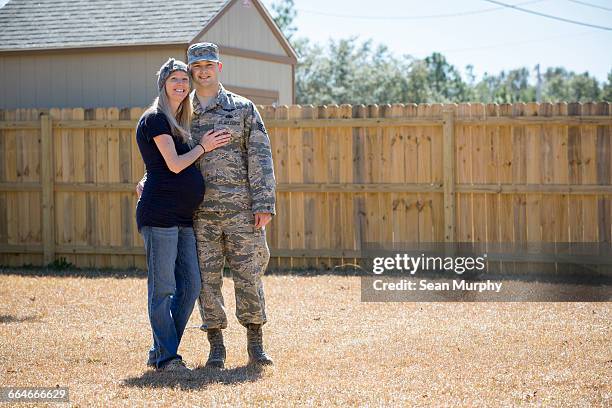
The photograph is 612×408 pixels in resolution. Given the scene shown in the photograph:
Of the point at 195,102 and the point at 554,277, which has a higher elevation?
the point at 195,102

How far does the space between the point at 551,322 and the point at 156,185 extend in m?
3.85

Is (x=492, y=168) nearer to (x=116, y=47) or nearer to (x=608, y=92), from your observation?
(x=116, y=47)

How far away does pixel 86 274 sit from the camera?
12.2 m

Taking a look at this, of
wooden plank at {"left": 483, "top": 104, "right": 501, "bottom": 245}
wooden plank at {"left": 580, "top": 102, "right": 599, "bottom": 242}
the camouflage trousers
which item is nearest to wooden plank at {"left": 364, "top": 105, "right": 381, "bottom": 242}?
wooden plank at {"left": 483, "top": 104, "right": 501, "bottom": 245}

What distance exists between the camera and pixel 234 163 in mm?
6445

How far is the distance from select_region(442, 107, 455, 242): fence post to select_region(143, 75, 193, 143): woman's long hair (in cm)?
571

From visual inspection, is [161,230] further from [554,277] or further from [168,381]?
[554,277]

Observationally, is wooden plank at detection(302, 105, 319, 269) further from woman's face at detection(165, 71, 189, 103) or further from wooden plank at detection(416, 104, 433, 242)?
woman's face at detection(165, 71, 189, 103)

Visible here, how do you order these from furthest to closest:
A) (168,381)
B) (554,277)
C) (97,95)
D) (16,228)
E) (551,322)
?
1. (97,95)
2. (16,228)
3. (554,277)
4. (551,322)
5. (168,381)

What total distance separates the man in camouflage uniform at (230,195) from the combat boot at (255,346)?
3 cm

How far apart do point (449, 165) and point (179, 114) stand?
19.0 feet

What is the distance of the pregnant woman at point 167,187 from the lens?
625cm

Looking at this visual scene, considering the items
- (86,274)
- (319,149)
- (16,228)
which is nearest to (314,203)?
(319,149)

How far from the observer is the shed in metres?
14.9
